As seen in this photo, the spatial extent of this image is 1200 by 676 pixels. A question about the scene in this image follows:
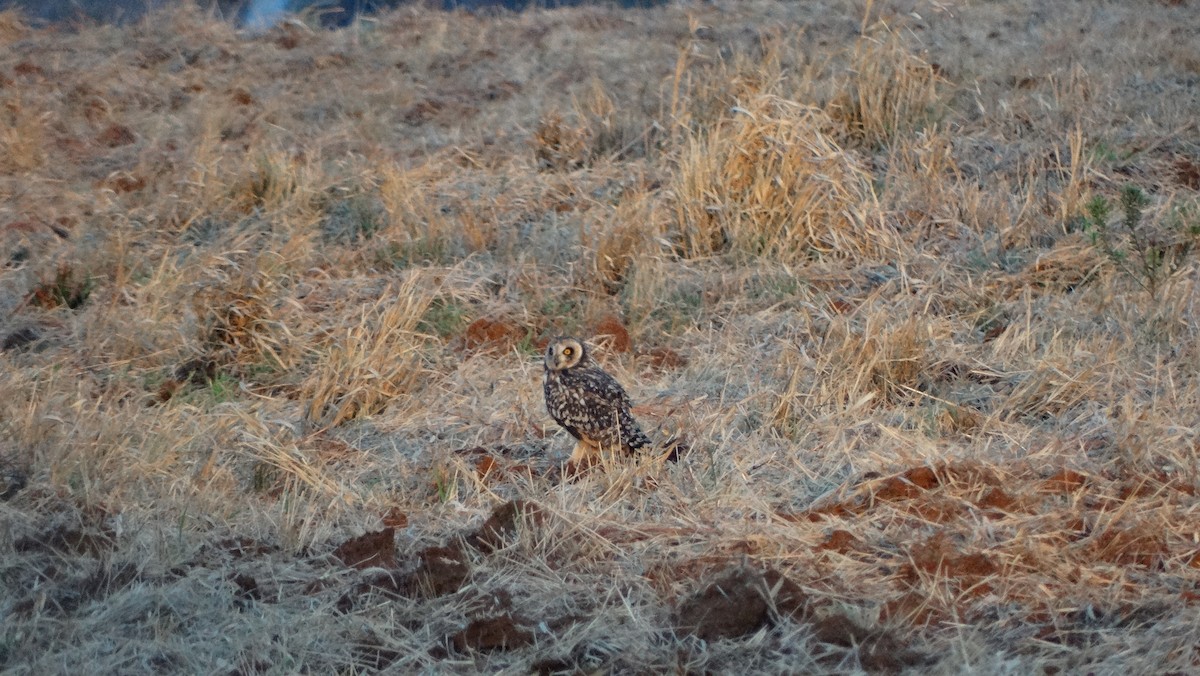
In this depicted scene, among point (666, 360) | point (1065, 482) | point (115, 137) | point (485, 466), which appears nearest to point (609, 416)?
point (485, 466)

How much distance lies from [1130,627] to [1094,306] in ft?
9.08

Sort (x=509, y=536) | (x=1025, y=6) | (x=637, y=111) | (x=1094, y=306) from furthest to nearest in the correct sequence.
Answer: (x=1025, y=6) < (x=637, y=111) < (x=1094, y=306) < (x=509, y=536)

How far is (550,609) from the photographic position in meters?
3.64

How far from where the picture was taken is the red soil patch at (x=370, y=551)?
3916mm

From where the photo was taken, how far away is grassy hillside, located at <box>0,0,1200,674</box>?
3539 mm

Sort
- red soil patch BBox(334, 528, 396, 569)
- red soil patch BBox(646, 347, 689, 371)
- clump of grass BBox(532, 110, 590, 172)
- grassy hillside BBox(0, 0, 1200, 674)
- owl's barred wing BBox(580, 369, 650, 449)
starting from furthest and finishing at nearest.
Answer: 1. clump of grass BBox(532, 110, 590, 172)
2. red soil patch BBox(646, 347, 689, 371)
3. owl's barred wing BBox(580, 369, 650, 449)
4. red soil patch BBox(334, 528, 396, 569)
5. grassy hillside BBox(0, 0, 1200, 674)

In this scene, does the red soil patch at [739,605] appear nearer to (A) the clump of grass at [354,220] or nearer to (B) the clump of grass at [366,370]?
(B) the clump of grass at [366,370]

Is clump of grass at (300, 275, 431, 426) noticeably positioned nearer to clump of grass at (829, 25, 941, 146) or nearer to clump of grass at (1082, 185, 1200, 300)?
clump of grass at (1082, 185, 1200, 300)

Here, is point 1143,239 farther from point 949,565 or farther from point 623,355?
point 949,565

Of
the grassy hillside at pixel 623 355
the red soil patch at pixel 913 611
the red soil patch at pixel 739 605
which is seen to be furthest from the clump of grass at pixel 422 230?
the red soil patch at pixel 913 611

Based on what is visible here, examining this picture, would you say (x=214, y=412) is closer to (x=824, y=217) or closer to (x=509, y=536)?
(x=509, y=536)

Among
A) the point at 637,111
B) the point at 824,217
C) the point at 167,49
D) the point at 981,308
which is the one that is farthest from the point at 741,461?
the point at 167,49

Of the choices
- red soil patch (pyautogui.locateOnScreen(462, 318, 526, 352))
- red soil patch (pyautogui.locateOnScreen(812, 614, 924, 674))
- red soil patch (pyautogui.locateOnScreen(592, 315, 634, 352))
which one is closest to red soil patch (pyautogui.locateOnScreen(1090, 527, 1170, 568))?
red soil patch (pyautogui.locateOnScreen(812, 614, 924, 674))

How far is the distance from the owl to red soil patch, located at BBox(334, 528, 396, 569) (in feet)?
2.80
